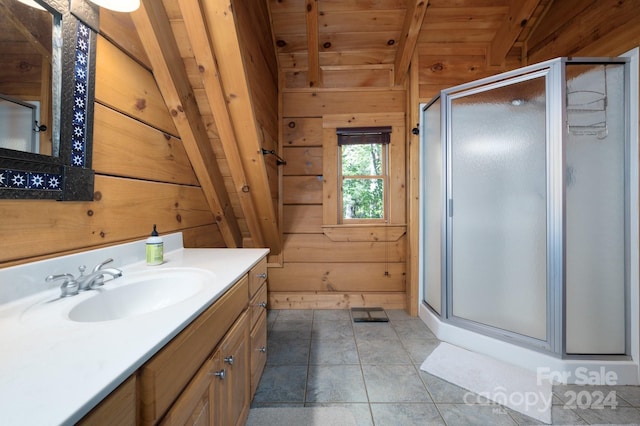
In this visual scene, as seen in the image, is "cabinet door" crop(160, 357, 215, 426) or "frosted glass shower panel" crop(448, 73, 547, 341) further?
"frosted glass shower panel" crop(448, 73, 547, 341)

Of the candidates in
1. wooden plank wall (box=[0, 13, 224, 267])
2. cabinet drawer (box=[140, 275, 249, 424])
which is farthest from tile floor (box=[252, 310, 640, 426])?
wooden plank wall (box=[0, 13, 224, 267])

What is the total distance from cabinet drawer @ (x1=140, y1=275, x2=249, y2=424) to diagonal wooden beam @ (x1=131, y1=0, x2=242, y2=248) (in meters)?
1.01

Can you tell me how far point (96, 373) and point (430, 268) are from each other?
2.26 metres

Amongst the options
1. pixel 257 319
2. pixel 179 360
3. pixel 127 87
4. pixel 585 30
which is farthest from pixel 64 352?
pixel 585 30

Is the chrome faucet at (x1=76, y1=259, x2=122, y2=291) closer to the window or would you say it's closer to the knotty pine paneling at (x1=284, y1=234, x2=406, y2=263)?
the knotty pine paneling at (x1=284, y1=234, x2=406, y2=263)

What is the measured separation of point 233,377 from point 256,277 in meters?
0.45

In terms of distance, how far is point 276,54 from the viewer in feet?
7.59

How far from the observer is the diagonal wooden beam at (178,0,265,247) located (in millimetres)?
1113

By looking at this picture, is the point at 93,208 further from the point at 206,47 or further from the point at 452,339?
the point at 452,339

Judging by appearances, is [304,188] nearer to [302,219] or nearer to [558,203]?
[302,219]

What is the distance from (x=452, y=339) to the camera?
6.05 feet

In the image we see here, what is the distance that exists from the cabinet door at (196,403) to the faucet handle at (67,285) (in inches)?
18.6

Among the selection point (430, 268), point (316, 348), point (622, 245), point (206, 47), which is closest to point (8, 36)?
point (206, 47)

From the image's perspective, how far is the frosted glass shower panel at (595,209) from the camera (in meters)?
1.49
